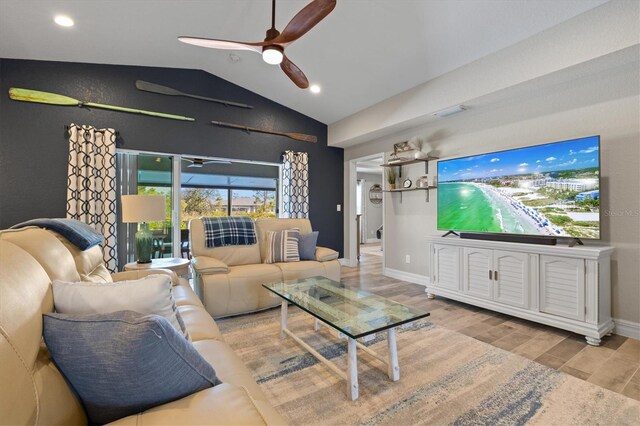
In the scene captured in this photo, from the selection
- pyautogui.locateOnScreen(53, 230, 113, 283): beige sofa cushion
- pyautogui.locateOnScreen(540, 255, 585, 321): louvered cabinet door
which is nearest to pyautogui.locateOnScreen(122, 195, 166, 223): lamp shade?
pyautogui.locateOnScreen(53, 230, 113, 283): beige sofa cushion

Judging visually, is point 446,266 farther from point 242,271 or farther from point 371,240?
point 371,240

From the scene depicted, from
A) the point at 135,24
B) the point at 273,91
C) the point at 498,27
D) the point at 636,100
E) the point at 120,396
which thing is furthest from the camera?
the point at 273,91

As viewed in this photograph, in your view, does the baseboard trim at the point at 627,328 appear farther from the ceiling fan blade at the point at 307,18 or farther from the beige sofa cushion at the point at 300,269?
the ceiling fan blade at the point at 307,18

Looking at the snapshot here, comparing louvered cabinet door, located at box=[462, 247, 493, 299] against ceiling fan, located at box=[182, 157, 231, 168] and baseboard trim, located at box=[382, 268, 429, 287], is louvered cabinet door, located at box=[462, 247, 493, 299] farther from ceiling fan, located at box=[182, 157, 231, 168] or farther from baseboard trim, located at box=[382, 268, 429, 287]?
ceiling fan, located at box=[182, 157, 231, 168]

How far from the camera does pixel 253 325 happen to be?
2779 mm

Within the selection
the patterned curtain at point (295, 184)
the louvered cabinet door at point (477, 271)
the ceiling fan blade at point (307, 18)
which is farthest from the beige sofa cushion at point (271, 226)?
the ceiling fan blade at point (307, 18)

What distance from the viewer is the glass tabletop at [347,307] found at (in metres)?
1.71

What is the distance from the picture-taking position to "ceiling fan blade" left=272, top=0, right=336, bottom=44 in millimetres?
1785

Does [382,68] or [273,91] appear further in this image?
[273,91]

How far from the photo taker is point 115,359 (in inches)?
30.8

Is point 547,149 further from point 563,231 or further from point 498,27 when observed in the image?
point 498,27

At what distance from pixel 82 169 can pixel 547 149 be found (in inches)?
203

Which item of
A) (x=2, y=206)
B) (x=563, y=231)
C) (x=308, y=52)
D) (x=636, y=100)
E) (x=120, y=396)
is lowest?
(x=120, y=396)

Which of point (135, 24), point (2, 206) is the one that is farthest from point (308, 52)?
point (2, 206)
